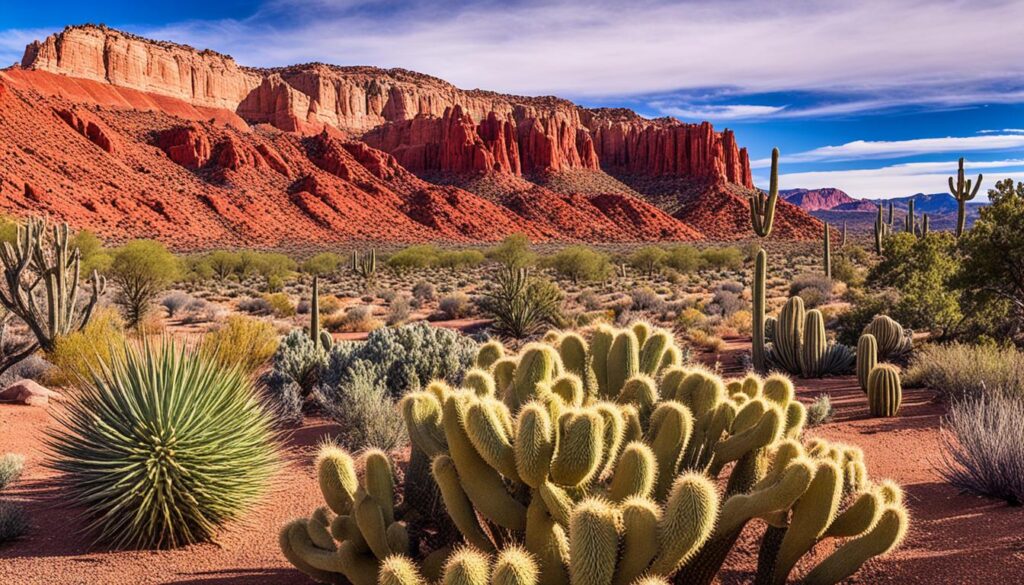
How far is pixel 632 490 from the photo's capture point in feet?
11.3

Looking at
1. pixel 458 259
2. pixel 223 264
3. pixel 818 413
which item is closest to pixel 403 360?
pixel 818 413

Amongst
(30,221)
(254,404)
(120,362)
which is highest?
(30,221)

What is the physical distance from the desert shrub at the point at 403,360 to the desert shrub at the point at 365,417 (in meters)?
0.66

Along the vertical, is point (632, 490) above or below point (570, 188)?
below

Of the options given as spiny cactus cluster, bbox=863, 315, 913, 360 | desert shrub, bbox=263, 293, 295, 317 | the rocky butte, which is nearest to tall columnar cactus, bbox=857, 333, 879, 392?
spiny cactus cluster, bbox=863, 315, 913, 360

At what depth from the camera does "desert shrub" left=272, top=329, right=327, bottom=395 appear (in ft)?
34.2

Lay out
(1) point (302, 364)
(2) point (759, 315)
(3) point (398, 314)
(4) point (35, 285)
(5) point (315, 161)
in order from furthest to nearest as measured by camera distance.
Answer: (5) point (315, 161), (3) point (398, 314), (4) point (35, 285), (2) point (759, 315), (1) point (302, 364)

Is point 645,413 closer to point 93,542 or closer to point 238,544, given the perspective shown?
point 238,544

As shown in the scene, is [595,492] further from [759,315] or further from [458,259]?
[458,259]

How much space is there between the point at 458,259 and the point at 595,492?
42642mm

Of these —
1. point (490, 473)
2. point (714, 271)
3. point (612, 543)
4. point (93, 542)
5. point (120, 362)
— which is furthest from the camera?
point (714, 271)

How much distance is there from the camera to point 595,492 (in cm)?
368

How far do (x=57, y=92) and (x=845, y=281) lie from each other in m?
95.9

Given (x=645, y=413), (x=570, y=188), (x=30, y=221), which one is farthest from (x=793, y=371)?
(x=570, y=188)
